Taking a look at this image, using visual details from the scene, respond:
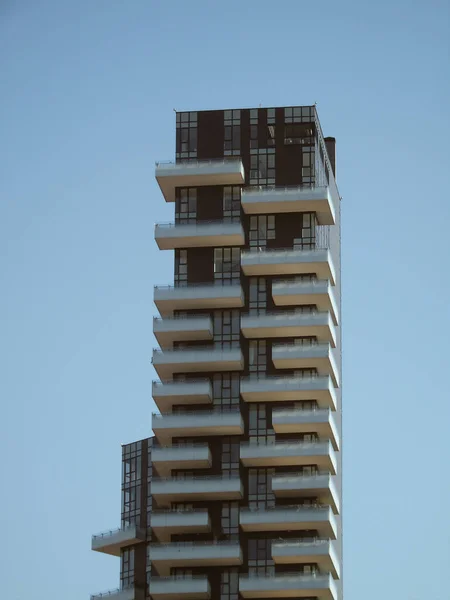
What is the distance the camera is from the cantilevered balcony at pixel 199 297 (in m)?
174

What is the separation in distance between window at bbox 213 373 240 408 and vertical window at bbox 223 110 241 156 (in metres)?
21.8

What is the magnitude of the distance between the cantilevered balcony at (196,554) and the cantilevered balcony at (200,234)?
28.7 m

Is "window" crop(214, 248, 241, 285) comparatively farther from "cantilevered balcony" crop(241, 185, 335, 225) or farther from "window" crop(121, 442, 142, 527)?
"window" crop(121, 442, 142, 527)

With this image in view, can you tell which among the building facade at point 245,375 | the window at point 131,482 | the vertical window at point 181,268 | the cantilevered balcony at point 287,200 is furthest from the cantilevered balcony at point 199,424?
the cantilevered balcony at point 287,200

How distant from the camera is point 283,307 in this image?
174m

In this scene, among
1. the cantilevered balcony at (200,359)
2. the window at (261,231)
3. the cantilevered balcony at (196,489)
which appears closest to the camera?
the cantilevered balcony at (196,489)

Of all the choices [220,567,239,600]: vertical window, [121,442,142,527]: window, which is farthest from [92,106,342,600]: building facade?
[121,442,142,527]: window

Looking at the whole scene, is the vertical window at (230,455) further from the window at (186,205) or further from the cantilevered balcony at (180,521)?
the window at (186,205)

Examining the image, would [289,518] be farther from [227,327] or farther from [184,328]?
[184,328]

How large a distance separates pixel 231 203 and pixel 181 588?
3720 centimetres

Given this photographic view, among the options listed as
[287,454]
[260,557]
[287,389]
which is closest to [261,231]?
[287,389]

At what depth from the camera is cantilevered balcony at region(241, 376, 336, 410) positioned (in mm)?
170375

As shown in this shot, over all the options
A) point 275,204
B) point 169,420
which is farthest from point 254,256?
point 169,420

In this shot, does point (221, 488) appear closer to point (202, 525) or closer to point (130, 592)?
point (202, 525)
